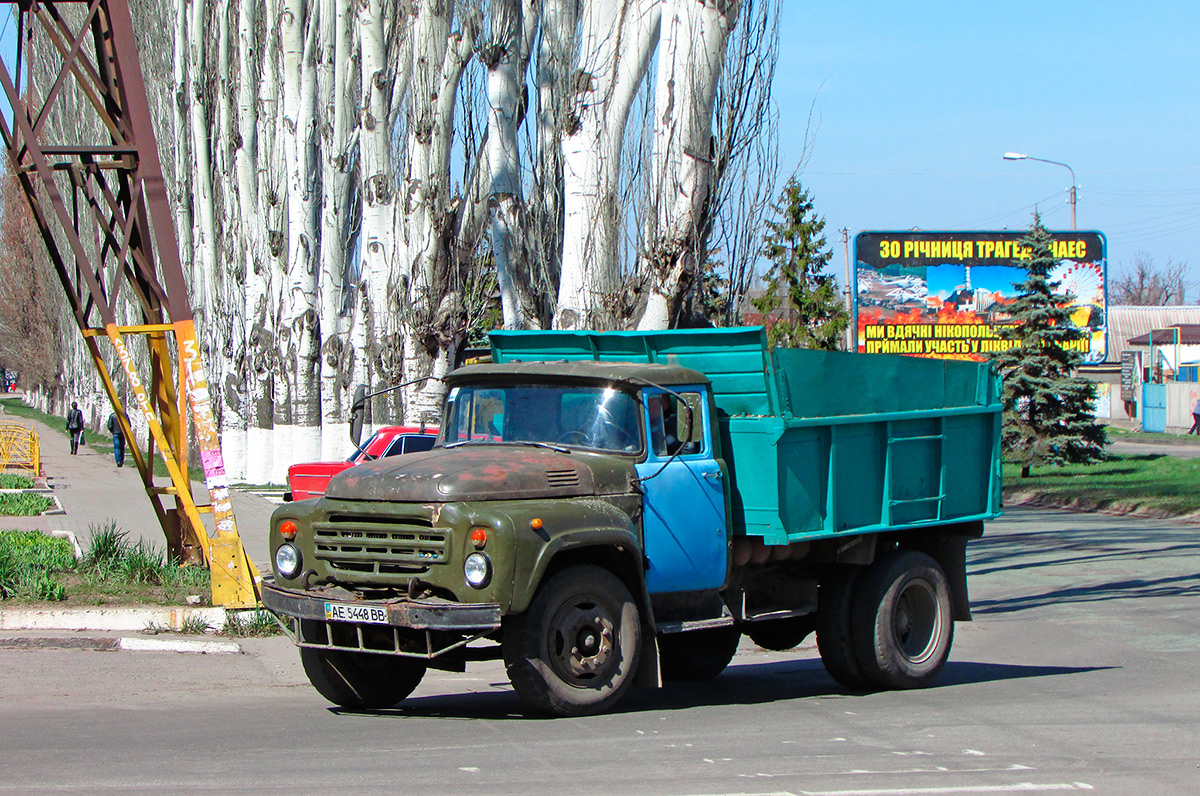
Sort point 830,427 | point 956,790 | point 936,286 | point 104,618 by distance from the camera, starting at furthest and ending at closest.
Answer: point 936,286 → point 104,618 → point 830,427 → point 956,790

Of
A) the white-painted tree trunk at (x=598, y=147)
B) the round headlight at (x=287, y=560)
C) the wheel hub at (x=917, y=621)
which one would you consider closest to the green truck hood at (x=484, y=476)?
the round headlight at (x=287, y=560)

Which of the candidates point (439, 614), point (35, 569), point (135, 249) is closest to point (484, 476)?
point (439, 614)

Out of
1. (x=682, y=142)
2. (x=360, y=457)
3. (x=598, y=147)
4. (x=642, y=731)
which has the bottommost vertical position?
(x=642, y=731)

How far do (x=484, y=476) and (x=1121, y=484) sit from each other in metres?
24.1

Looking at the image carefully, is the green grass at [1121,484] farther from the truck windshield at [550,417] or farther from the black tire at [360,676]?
the black tire at [360,676]

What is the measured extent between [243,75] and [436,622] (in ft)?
91.2

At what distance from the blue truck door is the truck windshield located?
163 millimetres

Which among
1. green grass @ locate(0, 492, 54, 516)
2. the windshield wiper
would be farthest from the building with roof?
the windshield wiper

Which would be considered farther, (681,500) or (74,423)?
(74,423)

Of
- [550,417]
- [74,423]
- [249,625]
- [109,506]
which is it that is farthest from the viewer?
[74,423]

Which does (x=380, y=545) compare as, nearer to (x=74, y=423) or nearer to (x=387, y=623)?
(x=387, y=623)

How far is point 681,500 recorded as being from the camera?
25.9 feet

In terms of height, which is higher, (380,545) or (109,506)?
(380,545)

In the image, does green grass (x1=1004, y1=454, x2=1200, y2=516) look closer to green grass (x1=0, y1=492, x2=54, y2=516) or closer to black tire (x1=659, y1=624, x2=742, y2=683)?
black tire (x1=659, y1=624, x2=742, y2=683)
